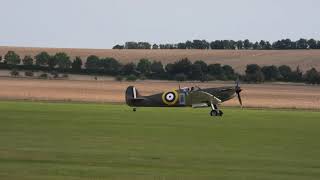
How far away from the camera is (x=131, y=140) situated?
67.2 feet

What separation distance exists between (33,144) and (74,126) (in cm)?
707

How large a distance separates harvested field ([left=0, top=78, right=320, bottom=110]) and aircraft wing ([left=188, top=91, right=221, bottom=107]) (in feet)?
42.8

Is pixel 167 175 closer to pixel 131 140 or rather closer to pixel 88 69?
pixel 131 140

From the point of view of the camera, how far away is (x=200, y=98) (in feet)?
140

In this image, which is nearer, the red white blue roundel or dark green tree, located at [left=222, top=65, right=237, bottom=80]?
the red white blue roundel

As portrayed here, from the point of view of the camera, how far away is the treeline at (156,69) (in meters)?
90.9

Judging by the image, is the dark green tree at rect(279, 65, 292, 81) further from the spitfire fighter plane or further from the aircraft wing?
the aircraft wing

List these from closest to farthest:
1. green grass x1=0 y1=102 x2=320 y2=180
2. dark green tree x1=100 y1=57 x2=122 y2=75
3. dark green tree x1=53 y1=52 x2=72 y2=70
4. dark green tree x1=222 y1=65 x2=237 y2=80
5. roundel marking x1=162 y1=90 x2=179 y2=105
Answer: green grass x1=0 y1=102 x2=320 y2=180
roundel marking x1=162 y1=90 x2=179 y2=105
dark green tree x1=222 y1=65 x2=237 y2=80
dark green tree x1=100 y1=57 x2=122 y2=75
dark green tree x1=53 y1=52 x2=72 y2=70

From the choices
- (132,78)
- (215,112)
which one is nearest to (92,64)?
(132,78)

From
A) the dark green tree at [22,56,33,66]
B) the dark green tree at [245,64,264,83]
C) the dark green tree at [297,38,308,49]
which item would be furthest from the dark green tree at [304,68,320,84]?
the dark green tree at [297,38,308,49]

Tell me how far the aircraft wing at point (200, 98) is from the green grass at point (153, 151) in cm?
1514

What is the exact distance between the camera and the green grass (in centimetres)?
1416

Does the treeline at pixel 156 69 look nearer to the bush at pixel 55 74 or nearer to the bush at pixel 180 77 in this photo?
the bush at pixel 180 77

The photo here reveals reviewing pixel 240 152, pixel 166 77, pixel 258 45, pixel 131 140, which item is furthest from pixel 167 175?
pixel 258 45
